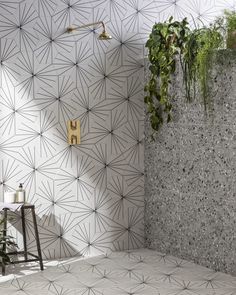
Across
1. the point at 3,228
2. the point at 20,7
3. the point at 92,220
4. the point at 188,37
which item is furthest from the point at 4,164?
the point at 188,37

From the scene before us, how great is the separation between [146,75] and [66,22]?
34.3 inches

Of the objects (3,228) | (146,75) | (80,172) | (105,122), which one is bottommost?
(3,228)

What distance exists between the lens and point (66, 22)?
5090mm

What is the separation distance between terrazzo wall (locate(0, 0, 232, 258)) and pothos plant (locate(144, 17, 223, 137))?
0.26 metres

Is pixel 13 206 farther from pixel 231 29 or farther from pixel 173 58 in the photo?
pixel 231 29

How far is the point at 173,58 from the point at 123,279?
1.83m

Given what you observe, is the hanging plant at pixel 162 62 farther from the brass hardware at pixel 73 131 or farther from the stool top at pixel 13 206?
the stool top at pixel 13 206

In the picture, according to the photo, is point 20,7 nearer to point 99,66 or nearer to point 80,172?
point 99,66

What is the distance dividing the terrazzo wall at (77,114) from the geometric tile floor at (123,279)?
1.29 feet

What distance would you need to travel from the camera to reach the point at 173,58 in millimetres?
4961

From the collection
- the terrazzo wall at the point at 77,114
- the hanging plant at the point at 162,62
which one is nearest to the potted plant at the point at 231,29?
the hanging plant at the point at 162,62

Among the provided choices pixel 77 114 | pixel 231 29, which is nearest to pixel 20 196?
pixel 77 114

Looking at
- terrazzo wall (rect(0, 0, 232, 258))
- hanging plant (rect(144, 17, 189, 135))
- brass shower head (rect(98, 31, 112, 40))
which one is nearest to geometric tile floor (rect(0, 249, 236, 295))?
terrazzo wall (rect(0, 0, 232, 258))

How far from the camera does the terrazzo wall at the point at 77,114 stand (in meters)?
4.95
